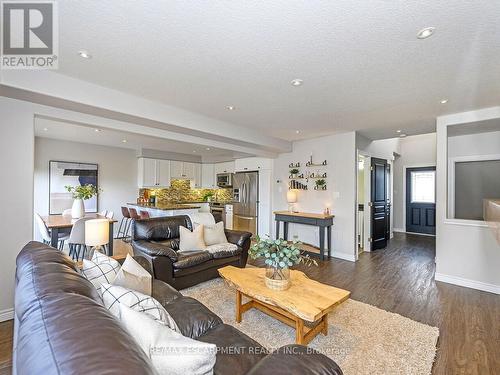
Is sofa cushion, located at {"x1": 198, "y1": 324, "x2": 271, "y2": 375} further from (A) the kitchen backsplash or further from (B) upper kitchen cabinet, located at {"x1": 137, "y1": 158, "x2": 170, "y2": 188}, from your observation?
(A) the kitchen backsplash

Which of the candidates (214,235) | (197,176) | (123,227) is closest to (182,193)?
(197,176)

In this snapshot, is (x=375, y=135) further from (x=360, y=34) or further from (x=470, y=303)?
(x=360, y=34)

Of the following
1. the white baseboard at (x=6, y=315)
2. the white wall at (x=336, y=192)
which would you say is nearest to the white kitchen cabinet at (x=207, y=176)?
the white wall at (x=336, y=192)

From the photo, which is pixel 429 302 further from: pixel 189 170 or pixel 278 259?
pixel 189 170

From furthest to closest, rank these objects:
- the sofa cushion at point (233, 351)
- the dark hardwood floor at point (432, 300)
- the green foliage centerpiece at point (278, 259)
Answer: the green foliage centerpiece at point (278, 259) → the dark hardwood floor at point (432, 300) → the sofa cushion at point (233, 351)

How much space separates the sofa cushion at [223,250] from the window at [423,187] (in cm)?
648

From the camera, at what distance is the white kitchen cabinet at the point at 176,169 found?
7230mm

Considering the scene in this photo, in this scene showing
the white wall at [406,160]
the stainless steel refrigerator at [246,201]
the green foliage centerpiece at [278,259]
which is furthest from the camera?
the white wall at [406,160]

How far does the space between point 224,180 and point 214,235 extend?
4.14m

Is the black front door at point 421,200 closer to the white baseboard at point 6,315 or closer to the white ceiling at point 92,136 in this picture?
the white ceiling at point 92,136

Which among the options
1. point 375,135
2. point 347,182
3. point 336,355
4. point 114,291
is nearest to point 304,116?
point 347,182

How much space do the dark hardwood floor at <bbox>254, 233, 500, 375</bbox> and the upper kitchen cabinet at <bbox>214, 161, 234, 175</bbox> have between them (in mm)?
4256

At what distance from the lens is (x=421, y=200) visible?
739cm

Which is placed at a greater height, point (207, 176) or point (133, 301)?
point (207, 176)
